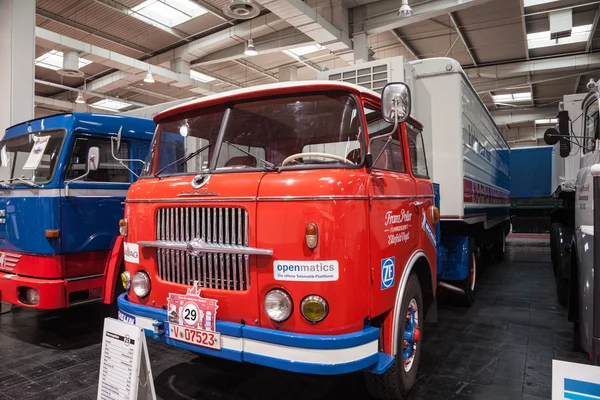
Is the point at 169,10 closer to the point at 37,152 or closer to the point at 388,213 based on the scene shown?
the point at 37,152

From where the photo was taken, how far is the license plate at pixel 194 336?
8.57 ft

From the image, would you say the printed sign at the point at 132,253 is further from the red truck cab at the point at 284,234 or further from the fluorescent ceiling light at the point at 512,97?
the fluorescent ceiling light at the point at 512,97

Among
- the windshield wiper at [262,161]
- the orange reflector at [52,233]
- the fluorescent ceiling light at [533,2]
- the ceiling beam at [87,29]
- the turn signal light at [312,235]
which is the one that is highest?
the ceiling beam at [87,29]

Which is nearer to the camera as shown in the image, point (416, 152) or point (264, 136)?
point (264, 136)

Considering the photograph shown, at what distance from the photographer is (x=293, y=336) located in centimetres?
239

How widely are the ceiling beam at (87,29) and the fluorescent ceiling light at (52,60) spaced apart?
1474 millimetres

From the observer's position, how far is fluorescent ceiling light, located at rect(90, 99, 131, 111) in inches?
714

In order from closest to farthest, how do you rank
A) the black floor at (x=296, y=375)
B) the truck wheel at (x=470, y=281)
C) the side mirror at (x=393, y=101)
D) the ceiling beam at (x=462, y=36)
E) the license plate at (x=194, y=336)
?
the license plate at (x=194, y=336)
the side mirror at (x=393, y=101)
the black floor at (x=296, y=375)
the truck wheel at (x=470, y=281)
the ceiling beam at (x=462, y=36)

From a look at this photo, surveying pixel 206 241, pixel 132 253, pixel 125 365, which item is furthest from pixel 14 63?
pixel 125 365

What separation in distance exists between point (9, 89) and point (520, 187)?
41.9ft

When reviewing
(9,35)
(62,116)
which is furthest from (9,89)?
(62,116)

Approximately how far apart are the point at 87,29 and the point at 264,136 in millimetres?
10228

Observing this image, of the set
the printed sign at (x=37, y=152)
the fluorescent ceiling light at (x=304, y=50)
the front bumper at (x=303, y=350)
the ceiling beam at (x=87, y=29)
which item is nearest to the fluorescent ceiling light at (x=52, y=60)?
the ceiling beam at (x=87, y=29)

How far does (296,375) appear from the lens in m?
3.65
